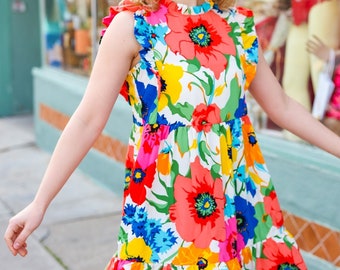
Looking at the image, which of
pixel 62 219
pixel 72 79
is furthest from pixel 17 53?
pixel 62 219

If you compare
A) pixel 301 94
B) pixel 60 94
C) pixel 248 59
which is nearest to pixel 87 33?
pixel 60 94

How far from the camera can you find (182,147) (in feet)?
6.49

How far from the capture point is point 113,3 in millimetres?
5660

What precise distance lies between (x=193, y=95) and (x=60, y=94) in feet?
15.9

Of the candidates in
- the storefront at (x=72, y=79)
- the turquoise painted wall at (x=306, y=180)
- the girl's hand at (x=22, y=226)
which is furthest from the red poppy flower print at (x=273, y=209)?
the storefront at (x=72, y=79)

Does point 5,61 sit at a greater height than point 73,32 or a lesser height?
lesser

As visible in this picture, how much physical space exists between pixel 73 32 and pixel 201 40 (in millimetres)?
4863

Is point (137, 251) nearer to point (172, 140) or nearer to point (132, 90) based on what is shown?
point (172, 140)

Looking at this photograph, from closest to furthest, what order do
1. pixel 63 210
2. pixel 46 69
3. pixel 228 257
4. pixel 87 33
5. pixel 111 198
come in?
pixel 228 257
pixel 63 210
pixel 111 198
pixel 87 33
pixel 46 69

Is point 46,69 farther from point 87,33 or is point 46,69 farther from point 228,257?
point 228,257

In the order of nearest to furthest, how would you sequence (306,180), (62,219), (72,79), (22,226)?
1. (22,226)
2. (306,180)
3. (62,219)
4. (72,79)

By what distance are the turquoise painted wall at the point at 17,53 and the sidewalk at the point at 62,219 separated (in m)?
2.29

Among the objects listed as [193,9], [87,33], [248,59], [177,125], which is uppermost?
Answer: [193,9]

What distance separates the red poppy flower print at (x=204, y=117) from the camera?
1.99 metres
